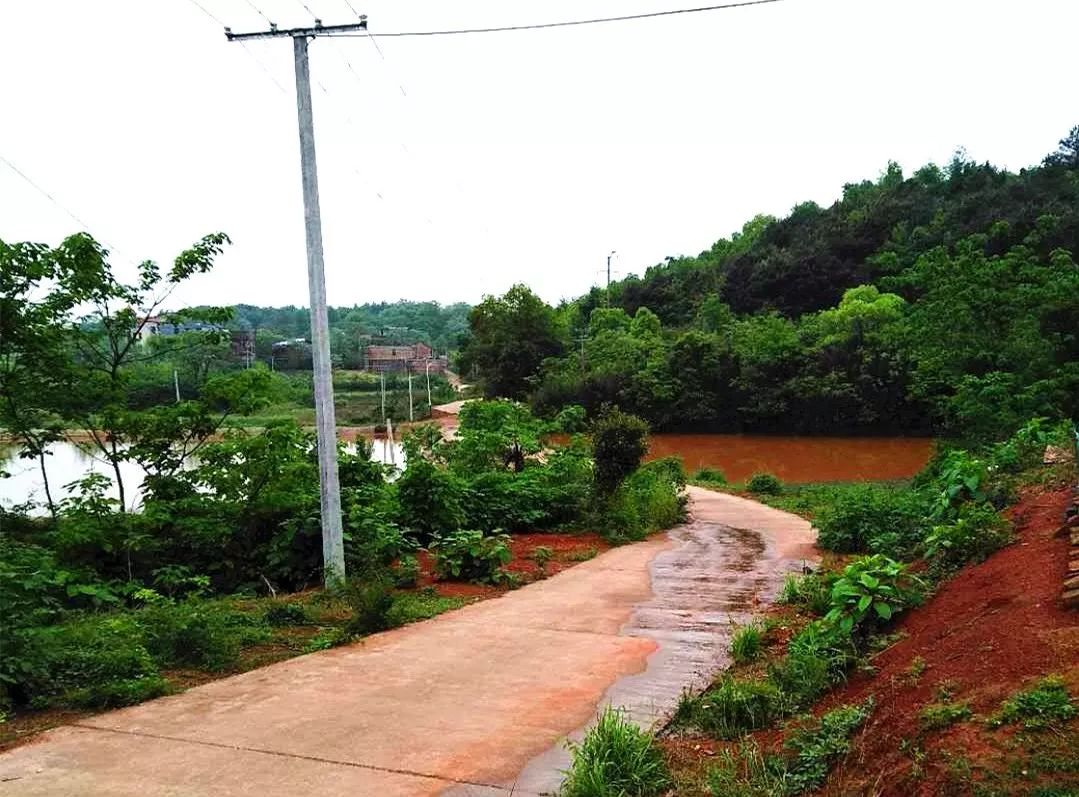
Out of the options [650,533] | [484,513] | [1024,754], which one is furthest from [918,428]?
[1024,754]

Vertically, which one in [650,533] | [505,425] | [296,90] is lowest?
[650,533]

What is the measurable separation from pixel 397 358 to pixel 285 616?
67.1 metres

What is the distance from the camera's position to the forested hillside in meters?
18.0

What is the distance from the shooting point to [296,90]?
30.8 feet

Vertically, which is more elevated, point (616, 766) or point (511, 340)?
point (511, 340)

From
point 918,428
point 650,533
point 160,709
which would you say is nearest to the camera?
point 160,709

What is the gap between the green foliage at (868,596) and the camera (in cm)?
583

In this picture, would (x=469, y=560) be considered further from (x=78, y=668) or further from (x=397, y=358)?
(x=397, y=358)

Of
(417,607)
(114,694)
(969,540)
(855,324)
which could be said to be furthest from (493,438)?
(855,324)

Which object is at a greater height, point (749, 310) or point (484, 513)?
point (749, 310)

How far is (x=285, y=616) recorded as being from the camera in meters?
7.99

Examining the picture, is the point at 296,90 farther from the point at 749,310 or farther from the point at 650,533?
the point at 749,310

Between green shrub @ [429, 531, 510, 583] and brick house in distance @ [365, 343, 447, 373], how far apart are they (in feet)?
204

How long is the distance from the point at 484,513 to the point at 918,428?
34.8 m
